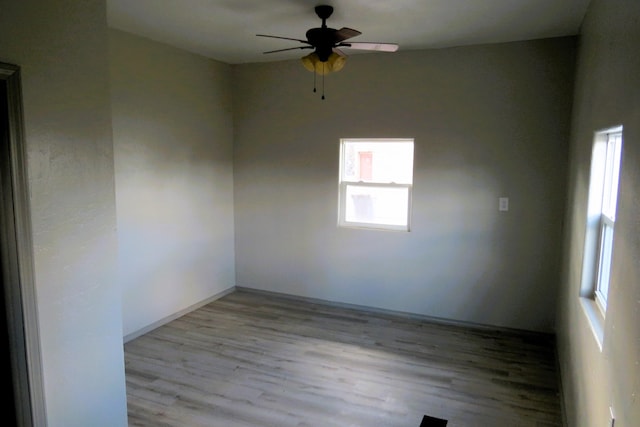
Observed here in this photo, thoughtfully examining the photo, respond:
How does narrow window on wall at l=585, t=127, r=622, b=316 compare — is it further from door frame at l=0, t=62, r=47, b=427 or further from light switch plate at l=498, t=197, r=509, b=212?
door frame at l=0, t=62, r=47, b=427

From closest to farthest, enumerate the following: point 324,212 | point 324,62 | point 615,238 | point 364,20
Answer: point 615,238 < point 324,62 < point 364,20 < point 324,212

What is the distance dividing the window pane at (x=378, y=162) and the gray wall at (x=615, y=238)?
1.65 metres

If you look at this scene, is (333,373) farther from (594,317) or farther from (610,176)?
(610,176)

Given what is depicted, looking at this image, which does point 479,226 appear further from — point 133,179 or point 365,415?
point 133,179

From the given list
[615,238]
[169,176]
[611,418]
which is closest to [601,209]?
[615,238]

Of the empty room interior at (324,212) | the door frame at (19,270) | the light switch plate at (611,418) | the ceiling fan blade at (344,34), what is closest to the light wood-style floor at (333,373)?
the empty room interior at (324,212)

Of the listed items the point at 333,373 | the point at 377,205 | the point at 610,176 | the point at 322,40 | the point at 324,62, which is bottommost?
the point at 333,373

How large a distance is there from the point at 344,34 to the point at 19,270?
2.22m

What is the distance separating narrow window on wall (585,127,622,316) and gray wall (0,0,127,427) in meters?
2.63

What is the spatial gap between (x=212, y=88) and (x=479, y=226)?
10.6 feet

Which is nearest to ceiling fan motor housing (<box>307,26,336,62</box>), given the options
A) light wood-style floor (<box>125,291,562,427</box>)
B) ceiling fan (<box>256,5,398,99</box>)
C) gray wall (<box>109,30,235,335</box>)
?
ceiling fan (<box>256,5,398,99</box>)

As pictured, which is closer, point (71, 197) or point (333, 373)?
point (71, 197)

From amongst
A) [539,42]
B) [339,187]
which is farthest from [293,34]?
[539,42]

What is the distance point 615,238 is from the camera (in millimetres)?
1645
